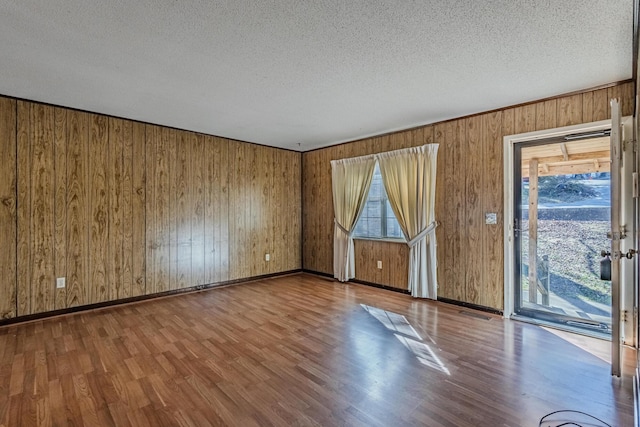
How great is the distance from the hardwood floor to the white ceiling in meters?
2.45

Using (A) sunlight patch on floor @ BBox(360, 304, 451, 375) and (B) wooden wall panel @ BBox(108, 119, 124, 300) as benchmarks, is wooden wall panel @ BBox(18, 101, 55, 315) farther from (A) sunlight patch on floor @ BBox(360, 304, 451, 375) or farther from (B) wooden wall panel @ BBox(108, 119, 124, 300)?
(A) sunlight patch on floor @ BBox(360, 304, 451, 375)

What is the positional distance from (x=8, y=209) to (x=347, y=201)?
431 cm

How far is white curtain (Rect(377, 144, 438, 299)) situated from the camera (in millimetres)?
4148

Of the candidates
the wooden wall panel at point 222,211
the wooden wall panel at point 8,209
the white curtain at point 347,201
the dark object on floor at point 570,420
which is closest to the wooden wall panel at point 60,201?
the wooden wall panel at point 8,209

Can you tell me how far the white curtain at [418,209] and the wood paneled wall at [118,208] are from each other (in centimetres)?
249

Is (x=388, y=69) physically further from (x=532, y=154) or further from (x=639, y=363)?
(x=639, y=363)

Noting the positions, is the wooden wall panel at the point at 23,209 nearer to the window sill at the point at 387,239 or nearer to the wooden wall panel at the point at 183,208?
the wooden wall panel at the point at 183,208

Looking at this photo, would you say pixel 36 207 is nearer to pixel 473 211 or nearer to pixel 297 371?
pixel 297 371

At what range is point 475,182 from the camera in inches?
150

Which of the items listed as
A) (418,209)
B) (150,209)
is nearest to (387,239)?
(418,209)

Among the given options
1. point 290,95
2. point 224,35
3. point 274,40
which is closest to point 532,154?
point 290,95

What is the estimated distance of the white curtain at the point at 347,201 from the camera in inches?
198

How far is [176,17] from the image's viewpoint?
1959 millimetres

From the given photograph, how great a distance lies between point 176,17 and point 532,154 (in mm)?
3744
